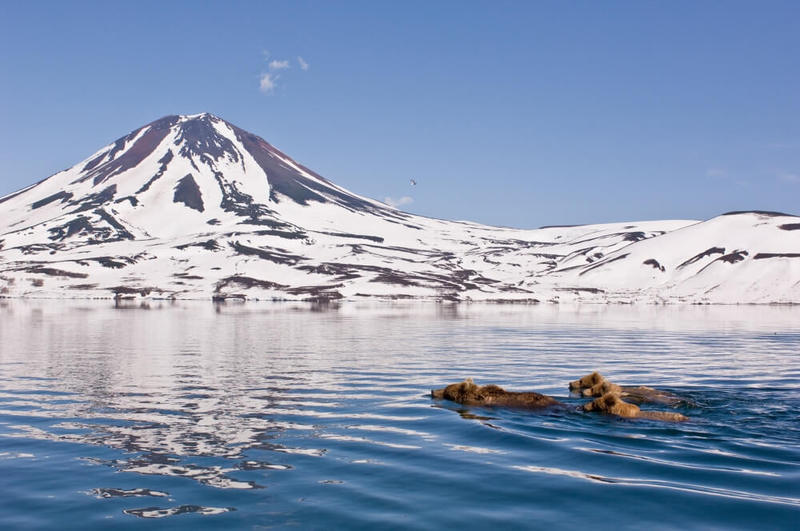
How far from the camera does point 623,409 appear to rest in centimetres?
2358

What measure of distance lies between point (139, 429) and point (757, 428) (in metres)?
17.5

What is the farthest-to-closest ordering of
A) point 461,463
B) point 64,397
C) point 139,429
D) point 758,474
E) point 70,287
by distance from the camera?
point 70,287, point 64,397, point 139,429, point 461,463, point 758,474

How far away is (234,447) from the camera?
19406 millimetres

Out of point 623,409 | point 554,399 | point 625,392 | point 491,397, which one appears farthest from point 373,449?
point 625,392

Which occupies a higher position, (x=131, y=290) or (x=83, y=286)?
(x=83, y=286)

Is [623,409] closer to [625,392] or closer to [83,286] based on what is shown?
[625,392]

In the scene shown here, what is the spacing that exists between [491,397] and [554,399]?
2.15m

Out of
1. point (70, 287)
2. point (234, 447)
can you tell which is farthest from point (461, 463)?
point (70, 287)

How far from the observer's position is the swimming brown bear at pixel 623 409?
76.2 ft

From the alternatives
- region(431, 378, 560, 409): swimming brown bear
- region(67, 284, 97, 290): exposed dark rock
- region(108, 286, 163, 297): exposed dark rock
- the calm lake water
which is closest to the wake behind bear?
region(431, 378, 560, 409): swimming brown bear

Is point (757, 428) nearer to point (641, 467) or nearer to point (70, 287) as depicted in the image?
point (641, 467)

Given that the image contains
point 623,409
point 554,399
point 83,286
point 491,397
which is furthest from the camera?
point 83,286

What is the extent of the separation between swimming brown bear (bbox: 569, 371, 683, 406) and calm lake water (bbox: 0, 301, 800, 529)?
0.75m

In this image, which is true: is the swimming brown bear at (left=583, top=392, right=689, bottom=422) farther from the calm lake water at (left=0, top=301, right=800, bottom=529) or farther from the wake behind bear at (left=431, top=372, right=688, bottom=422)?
the calm lake water at (left=0, top=301, right=800, bottom=529)
